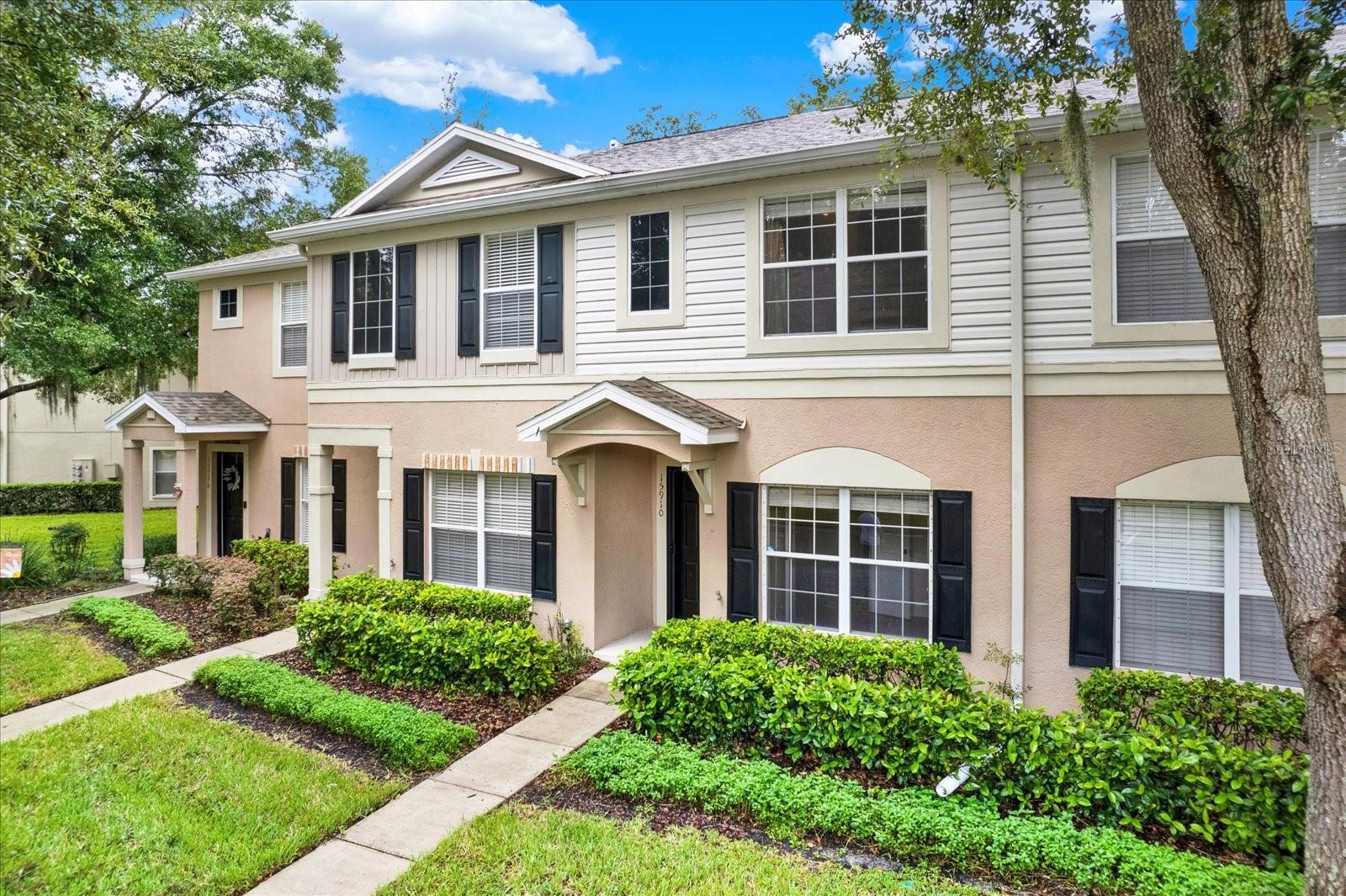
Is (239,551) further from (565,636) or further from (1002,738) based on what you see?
(1002,738)

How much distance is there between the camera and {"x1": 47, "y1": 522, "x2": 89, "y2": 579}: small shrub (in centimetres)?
198

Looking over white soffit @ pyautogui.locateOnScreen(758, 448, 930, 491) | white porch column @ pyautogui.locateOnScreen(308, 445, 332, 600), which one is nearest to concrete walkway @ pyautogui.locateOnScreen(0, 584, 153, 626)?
white soffit @ pyautogui.locateOnScreen(758, 448, 930, 491)

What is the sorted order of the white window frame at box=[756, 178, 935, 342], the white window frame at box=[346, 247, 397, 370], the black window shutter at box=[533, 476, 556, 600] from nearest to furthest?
the white window frame at box=[756, 178, 935, 342] → the black window shutter at box=[533, 476, 556, 600] → the white window frame at box=[346, 247, 397, 370]

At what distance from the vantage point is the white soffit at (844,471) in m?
7.52

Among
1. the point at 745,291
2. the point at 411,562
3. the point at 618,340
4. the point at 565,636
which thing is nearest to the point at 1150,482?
the point at 745,291

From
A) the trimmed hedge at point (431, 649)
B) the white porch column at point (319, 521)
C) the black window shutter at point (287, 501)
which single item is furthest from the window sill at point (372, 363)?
the trimmed hedge at point (431, 649)

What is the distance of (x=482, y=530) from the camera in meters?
9.82

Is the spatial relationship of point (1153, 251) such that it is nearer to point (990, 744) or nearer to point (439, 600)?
point (990, 744)

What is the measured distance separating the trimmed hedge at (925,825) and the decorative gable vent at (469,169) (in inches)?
288

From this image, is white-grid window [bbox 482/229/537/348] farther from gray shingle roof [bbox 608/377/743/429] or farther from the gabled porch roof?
gray shingle roof [bbox 608/377/743/429]

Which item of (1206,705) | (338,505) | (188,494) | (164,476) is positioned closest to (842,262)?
(1206,705)

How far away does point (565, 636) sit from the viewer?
877 centimetres

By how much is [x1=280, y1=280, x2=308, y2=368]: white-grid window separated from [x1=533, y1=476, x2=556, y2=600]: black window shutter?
611cm

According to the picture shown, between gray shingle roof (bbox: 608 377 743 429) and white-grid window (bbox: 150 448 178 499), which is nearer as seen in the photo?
white-grid window (bbox: 150 448 178 499)
